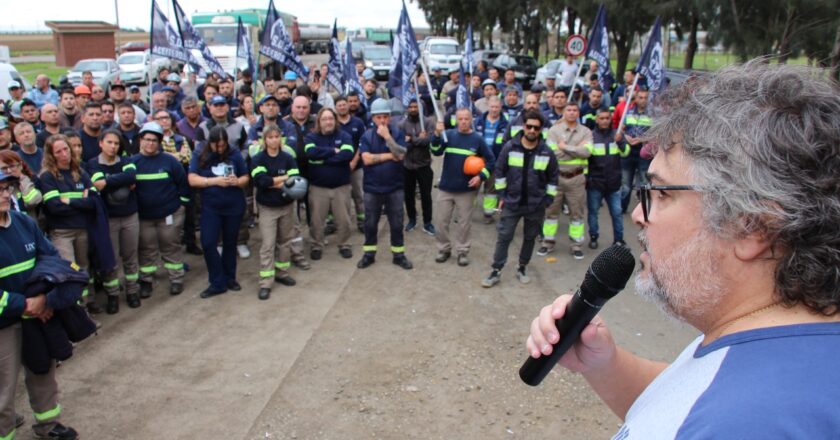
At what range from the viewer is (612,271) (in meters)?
1.68

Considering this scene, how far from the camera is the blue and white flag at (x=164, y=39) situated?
10.0 meters

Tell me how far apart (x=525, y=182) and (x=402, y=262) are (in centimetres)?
188

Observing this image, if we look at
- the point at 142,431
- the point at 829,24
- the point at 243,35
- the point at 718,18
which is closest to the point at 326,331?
the point at 142,431

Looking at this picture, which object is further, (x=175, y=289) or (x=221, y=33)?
(x=221, y=33)

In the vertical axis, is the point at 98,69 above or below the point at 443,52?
below

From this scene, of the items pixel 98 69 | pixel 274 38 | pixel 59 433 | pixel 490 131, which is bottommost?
pixel 59 433

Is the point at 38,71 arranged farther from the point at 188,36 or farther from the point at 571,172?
the point at 571,172

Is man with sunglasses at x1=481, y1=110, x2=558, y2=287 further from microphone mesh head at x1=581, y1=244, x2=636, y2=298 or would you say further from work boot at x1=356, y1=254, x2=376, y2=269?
microphone mesh head at x1=581, y1=244, x2=636, y2=298

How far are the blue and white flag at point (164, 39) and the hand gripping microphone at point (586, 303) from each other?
1007 centimetres

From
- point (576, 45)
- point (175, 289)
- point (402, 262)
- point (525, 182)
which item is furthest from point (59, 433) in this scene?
point (576, 45)

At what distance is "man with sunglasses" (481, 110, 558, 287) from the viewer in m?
6.82

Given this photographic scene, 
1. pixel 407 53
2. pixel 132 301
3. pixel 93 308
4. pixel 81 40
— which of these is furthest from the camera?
pixel 81 40

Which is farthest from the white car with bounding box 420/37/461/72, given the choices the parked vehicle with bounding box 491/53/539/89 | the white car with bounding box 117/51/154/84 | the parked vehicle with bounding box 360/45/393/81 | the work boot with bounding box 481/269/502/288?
the work boot with bounding box 481/269/502/288

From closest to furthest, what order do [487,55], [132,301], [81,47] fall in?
[132,301] < [487,55] < [81,47]
